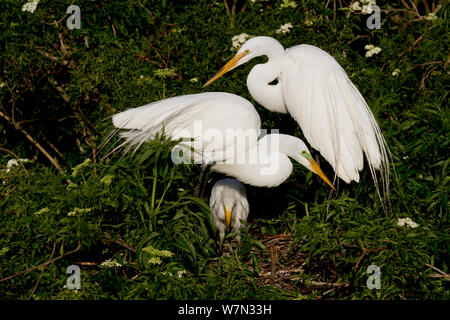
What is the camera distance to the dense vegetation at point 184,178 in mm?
2623

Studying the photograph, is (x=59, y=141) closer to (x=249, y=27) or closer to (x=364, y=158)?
(x=249, y=27)

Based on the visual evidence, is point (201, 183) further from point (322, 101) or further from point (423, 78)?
point (423, 78)

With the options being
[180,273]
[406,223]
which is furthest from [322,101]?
[180,273]

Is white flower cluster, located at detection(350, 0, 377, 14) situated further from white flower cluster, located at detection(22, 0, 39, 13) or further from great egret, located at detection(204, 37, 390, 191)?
white flower cluster, located at detection(22, 0, 39, 13)

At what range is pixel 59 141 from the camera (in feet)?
16.1

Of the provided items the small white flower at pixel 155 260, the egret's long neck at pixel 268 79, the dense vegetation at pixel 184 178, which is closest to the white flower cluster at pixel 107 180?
the dense vegetation at pixel 184 178

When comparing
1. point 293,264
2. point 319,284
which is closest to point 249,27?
point 293,264

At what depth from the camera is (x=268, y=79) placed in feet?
12.8

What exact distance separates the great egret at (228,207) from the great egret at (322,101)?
22.1 inches

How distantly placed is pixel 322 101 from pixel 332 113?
0.33 ft

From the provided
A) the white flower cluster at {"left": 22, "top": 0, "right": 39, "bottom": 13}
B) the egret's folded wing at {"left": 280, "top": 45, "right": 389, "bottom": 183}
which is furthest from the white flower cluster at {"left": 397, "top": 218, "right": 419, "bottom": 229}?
the white flower cluster at {"left": 22, "top": 0, "right": 39, "bottom": 13}

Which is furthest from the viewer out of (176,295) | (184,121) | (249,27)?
(249,27)

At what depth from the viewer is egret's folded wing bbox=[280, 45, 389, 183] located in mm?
3496

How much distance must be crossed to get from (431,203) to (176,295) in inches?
56.2
